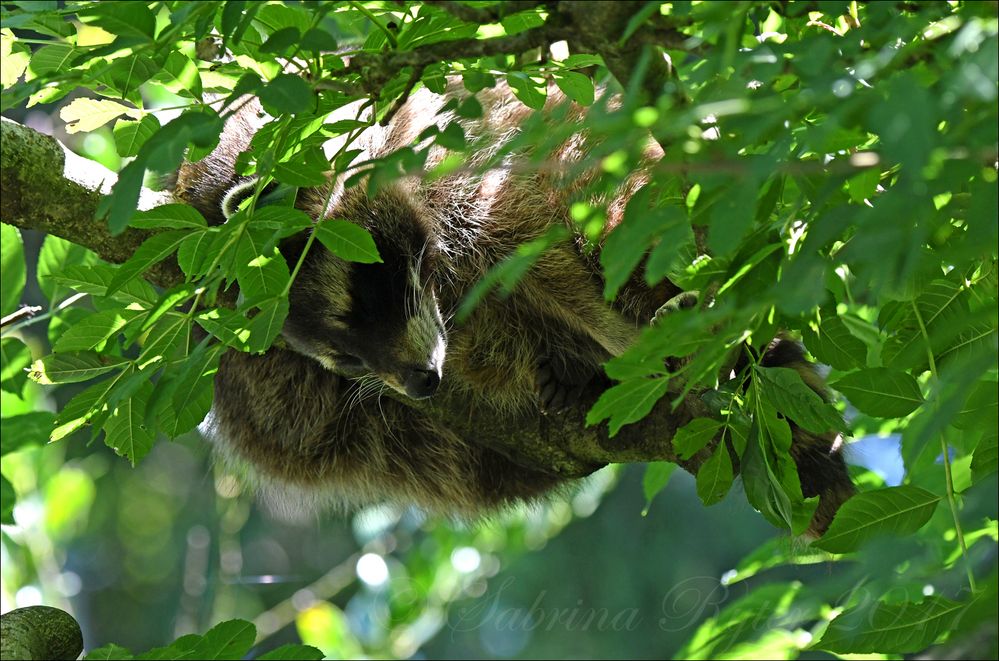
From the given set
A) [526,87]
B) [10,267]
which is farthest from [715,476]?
[10,267]

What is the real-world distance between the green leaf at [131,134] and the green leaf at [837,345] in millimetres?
1483

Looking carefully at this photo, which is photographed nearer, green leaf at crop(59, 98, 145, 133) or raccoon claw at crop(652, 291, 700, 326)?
green leaf at crop(59, 98, 145, 133)

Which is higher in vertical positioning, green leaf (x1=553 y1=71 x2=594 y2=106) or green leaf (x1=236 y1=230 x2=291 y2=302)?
green leaf (x1=553 y1=71 x2=594 y2=106)

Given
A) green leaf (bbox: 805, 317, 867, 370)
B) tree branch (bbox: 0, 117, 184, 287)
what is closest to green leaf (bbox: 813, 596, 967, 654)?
green leaf (bbox: 805, 317, 867, 370)

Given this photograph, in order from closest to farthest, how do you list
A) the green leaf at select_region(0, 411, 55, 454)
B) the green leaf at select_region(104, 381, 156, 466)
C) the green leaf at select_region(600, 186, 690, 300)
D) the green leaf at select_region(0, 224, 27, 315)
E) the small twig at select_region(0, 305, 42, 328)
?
1. the green leaf at select_region(600, 186, 690, 300)
2. the green leaf at select_region(104, 381, 156, 466)
3. the small twig at select_region(0, 305, 42, 328)
4. the green leaf at select_region(0, 411, 55, 454)
5. the green leaf at select_region(0, 224, 27, 315)

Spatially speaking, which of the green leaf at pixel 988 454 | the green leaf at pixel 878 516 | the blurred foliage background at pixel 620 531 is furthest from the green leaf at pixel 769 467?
the green leaf at pixel 988 454

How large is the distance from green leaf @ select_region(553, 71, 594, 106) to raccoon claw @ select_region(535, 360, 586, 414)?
161cm

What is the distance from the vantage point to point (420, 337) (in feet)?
12.1

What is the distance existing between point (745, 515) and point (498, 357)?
16.6 ft

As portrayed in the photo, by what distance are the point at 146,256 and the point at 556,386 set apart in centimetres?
189

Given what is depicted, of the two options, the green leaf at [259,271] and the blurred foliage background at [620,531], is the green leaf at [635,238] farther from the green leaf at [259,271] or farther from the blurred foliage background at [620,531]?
the green leaf at [259,271]

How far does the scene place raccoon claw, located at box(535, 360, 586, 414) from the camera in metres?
3.76

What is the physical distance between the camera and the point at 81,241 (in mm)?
3211

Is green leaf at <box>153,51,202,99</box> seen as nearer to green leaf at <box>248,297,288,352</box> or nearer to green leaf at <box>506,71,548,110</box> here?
green leaf at <box>248,297,288,352</box>
